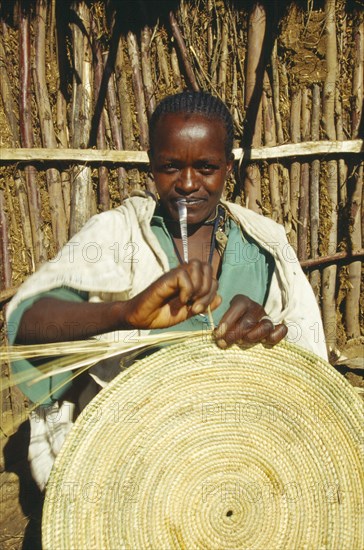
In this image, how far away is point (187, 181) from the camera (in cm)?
164

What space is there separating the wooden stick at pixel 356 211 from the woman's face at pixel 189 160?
1389 mm

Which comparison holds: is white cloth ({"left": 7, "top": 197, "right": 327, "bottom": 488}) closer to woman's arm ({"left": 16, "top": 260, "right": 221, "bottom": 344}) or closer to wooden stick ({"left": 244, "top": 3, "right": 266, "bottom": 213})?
woman's arm ({"left": 16, "top": 260, "right": 221, "bottom": 344})

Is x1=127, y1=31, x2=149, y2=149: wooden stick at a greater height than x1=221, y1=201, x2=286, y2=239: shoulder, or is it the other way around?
x1=127, y1=31, x2=149, y2=149: wooden stick

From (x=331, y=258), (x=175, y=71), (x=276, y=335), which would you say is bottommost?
(x=331, y=258)

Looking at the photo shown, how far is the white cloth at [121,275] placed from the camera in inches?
61.9

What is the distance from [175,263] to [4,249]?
128 centimetres

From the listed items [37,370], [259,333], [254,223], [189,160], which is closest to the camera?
[259,333]

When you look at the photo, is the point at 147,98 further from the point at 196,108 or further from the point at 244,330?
the point at 244,330

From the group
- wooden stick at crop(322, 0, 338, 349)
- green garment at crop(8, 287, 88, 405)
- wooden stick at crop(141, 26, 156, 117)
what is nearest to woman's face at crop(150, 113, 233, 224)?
green garment at crop(8, 287, 88, 405)

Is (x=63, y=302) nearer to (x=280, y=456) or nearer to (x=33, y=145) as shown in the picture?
(x=280, y=456)

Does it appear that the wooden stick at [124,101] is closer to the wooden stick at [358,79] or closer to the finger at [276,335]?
the wooden stick at [358,79]

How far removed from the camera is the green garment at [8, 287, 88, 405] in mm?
1504

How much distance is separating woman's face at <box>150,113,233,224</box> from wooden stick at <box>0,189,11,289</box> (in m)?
1.22

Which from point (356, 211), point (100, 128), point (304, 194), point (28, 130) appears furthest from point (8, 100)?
point (356, 211)
